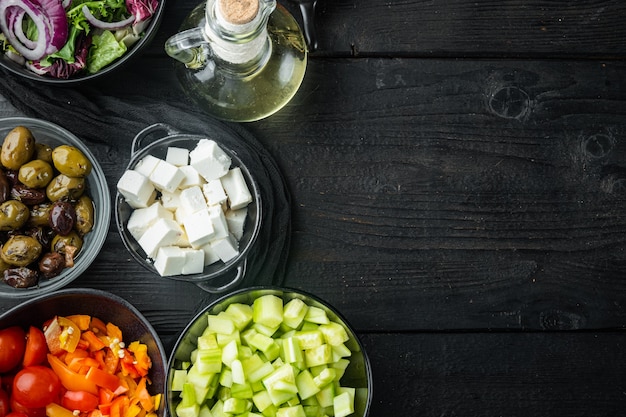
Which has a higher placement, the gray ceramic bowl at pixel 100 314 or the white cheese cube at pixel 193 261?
the white cheese cube at pixel 193 261

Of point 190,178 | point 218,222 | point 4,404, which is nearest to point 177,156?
point 190,178

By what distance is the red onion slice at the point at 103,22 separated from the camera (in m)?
1.57

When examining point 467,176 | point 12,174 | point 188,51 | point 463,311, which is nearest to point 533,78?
point 467,176

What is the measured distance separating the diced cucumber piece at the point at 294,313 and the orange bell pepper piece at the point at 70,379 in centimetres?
40

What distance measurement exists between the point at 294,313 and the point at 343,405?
0.20 metres

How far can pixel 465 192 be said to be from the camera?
174 cm

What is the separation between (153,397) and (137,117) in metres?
0.58

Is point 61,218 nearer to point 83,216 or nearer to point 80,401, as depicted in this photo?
point 83,216

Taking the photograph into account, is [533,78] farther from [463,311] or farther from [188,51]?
[188,51]

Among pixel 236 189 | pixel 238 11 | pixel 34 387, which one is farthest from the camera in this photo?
pixel 236 189

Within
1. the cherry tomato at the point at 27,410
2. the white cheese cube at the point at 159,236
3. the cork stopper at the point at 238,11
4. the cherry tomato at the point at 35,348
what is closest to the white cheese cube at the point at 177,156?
the white cheese cube at the point at 159,236

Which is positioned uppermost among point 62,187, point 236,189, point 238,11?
point 238,11

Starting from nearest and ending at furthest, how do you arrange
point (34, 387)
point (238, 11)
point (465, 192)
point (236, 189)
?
point (238, 11)
point (34, 387)
point (236, 189)
point (465, 192)

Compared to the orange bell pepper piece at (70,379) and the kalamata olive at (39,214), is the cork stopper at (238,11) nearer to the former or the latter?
the kalamata olive at (39,214)
